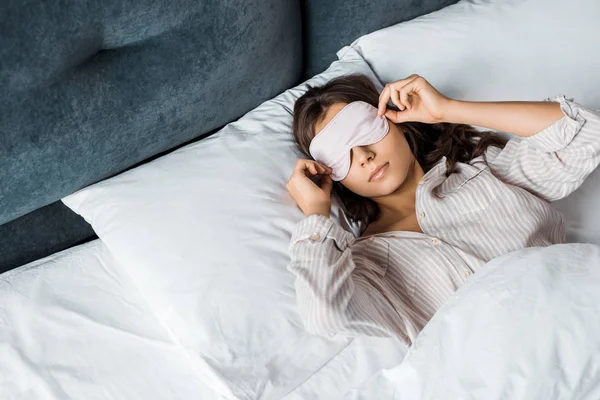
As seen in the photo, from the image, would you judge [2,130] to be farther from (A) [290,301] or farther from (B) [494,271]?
(B) [494,271]

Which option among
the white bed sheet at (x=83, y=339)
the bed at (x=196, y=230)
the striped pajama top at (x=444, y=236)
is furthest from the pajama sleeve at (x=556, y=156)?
the white bed sheet at (x=83, y=339)

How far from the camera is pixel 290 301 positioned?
1.14m

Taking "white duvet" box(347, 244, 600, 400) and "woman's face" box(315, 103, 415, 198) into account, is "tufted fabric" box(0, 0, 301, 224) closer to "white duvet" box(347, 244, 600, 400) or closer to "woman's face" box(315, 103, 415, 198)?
"woman's face" box(315, 103, 415, 198)

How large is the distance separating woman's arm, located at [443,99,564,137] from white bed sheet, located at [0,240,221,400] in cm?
71

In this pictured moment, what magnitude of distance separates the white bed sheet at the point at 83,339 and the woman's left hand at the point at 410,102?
62 centimetres

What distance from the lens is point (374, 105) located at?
1372 mm

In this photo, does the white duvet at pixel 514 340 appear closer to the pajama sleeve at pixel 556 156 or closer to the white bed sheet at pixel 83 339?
the pajama sleeve at pixel 556 156

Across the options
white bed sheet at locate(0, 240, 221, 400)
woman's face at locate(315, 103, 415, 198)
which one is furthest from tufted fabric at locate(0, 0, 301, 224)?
woman's face at locate(315, 103, 415, 198)

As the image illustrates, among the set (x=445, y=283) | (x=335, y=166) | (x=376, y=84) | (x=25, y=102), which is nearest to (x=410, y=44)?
(x=376, y=84)

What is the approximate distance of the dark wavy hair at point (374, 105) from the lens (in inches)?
52.2

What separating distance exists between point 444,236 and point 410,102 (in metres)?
0.28

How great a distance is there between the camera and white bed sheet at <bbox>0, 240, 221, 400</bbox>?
43.9 inches

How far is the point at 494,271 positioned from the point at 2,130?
0.86 metres

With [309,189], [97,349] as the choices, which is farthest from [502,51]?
[97,349]
